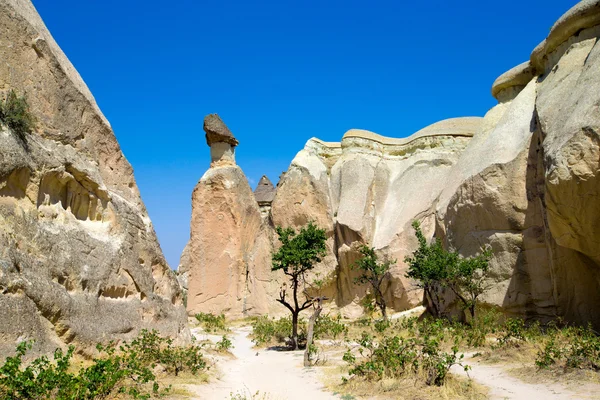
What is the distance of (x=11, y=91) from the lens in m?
7.30

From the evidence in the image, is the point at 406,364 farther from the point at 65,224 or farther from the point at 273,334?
the point at 273,334

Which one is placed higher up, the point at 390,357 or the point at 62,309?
the point at 62,309

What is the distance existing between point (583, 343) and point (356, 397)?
3642 millimetres

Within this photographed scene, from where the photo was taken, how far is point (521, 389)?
6.84m

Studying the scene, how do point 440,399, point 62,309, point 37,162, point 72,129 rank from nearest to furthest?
point 440,399 → point 62,309 → point 37,162 → point 72,129

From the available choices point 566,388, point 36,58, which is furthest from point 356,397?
point 36,58

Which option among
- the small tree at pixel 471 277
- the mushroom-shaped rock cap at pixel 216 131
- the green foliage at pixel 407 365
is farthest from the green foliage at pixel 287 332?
the mushroom-shaped rock cap at pixel 216 131

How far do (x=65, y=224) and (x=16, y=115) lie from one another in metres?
1.77

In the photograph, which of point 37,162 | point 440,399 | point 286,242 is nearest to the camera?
point 440,399

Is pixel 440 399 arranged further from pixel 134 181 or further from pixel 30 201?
pixel 134 181

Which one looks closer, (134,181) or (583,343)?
(583,343)

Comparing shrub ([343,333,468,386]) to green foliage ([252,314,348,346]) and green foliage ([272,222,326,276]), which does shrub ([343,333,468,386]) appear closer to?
green foliage ([272,222,326,276])

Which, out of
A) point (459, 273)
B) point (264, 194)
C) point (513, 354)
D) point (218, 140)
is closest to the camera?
point (513, 354)

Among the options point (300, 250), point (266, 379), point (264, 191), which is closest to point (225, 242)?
point (300, 250)
